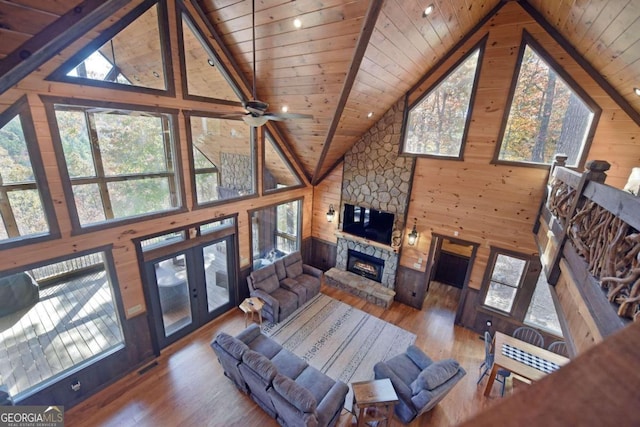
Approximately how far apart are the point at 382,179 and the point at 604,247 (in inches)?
187

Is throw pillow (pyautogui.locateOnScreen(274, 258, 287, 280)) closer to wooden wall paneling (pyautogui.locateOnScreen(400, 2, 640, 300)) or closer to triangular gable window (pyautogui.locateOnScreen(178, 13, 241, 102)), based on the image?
wooden wall paneling (pyautogui.locateOnScreen(400, 2, 640, 300))

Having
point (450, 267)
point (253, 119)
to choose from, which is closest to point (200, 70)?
point (253, 119)

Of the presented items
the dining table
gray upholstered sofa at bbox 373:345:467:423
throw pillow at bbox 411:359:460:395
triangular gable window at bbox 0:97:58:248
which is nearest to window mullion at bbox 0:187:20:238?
triangular gable window at bbox 0:97:58:248

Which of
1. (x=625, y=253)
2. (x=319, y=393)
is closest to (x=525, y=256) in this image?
(x=625, y=253)

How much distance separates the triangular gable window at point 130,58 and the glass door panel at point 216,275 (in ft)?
10.0

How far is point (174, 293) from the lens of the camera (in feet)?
17.1

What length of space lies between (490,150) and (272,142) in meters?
4.48

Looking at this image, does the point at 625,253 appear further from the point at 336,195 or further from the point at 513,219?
the point at 336,195

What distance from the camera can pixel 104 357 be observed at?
4.26 meters

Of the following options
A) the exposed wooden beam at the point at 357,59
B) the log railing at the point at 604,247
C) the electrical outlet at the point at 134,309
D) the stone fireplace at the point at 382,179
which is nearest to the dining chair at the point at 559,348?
the stone fireplace at the point at 382,179

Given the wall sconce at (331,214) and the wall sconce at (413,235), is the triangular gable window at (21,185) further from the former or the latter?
the wall sconce at (413,235)

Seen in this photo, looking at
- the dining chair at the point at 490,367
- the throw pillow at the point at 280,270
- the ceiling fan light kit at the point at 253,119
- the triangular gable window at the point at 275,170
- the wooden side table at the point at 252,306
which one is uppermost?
the ceiling fan light kit at the point at 253,119

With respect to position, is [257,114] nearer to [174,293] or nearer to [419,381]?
[174,293]

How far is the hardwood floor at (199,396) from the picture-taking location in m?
3.92
